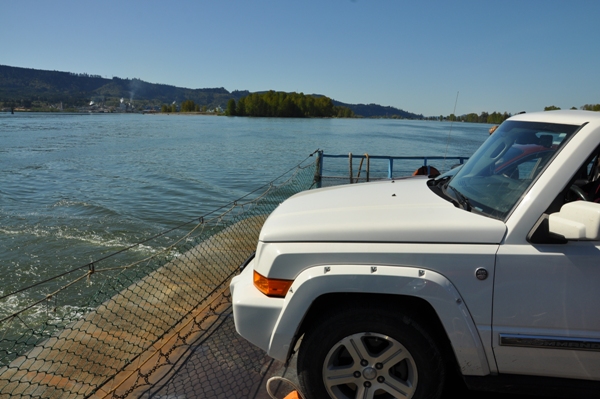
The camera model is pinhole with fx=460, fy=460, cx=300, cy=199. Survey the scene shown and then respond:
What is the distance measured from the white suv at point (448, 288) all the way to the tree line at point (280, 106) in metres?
155

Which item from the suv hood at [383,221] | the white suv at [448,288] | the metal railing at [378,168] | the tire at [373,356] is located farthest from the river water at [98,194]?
the tire at [373,356]

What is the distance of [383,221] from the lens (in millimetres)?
2828

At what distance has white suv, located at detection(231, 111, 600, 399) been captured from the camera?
251 cm

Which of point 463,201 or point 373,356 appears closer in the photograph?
point 373,356

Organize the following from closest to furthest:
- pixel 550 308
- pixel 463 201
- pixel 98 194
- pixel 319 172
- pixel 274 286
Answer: pixel 550 308 → pixel 274 286 → pixel 463 201 → pixel 319 172 → pixel 98 194

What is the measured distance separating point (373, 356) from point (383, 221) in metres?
0.81

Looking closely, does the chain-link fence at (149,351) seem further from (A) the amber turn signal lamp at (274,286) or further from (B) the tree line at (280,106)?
(B) the tree line at (280,106)

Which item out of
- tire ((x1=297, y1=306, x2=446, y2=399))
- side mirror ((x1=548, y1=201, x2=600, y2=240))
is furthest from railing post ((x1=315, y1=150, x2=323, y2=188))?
side mirror ((x1=548, y1=201, x2=600, y2=240))

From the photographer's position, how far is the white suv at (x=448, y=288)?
2512 mm

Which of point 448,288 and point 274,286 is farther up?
point 448,288

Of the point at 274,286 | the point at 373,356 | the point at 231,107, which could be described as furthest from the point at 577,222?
the point at 231,107

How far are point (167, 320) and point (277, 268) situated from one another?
9.45 ft

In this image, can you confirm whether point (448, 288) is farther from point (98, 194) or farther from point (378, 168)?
point (378, 168)

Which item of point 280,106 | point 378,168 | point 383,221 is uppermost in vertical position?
point 280,106
